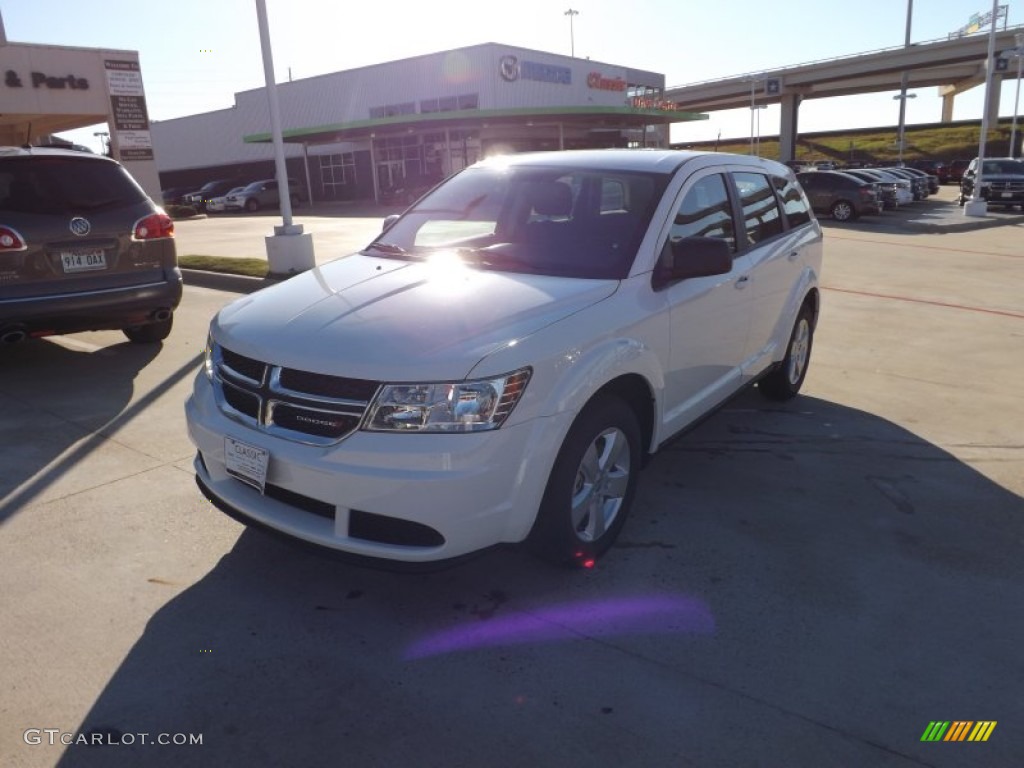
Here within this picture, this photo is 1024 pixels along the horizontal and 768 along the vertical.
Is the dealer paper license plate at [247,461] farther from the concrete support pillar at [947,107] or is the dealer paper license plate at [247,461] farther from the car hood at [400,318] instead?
the concrete support pillar at [947,107]

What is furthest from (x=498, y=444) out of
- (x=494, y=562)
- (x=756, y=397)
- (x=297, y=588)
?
(x=756, y=397)

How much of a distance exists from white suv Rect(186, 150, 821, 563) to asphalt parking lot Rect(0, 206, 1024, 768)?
1.34ft

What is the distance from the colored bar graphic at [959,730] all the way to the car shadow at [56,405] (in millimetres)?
4185

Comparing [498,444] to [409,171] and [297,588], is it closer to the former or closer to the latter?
[297,588]

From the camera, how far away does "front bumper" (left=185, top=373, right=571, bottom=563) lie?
8.81ft

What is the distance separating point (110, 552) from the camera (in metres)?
3.59

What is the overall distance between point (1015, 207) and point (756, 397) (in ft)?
82.8

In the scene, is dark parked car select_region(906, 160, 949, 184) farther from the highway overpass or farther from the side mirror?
the side mirror

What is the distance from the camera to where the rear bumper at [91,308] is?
19.1ft

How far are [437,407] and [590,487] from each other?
3.05 ft

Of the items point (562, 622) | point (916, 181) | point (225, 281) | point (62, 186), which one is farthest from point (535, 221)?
point (916, 181)

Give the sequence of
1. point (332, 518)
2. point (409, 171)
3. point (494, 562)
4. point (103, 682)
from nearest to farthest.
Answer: point (103, 682) < point (332, 518) < point (494, 562) < point (409, 171)

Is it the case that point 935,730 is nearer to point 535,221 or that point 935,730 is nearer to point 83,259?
point 535,221

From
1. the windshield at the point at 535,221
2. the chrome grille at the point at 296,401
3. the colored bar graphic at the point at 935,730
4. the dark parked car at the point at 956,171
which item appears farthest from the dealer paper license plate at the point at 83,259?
the dark parked car at the point at 956,171
